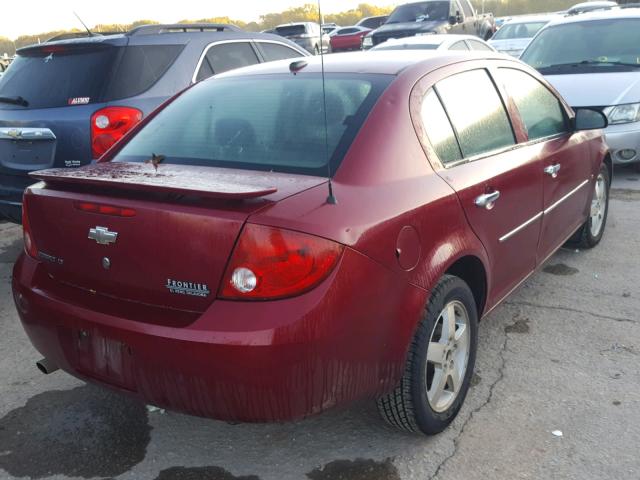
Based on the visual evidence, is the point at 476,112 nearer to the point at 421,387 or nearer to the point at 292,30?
the point at 421,387

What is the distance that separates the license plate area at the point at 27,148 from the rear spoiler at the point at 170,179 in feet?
6.67

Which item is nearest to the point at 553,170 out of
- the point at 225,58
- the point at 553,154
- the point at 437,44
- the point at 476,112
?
the point at 553,154

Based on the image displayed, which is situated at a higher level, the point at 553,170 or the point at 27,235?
the point at 27,235

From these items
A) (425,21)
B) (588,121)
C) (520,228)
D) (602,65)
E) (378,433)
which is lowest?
(425,21)

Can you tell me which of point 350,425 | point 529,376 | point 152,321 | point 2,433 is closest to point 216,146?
point 152,321

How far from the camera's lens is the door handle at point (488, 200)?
9.86 ft

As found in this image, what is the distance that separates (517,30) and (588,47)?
26.9 feet

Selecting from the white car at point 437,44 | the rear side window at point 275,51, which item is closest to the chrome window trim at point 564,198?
the rear side window at point 275,51

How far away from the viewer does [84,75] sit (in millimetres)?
4891

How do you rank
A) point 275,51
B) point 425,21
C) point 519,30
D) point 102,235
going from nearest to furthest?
1. point 102,235
2. point 275,51
3. point 519,30
4. point 425,21

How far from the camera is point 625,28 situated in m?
8.32

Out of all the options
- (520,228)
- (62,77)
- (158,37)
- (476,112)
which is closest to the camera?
(476,112)

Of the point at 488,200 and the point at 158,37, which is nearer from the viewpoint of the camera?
the point at 488,200

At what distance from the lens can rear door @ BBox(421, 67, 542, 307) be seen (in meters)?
2.98
